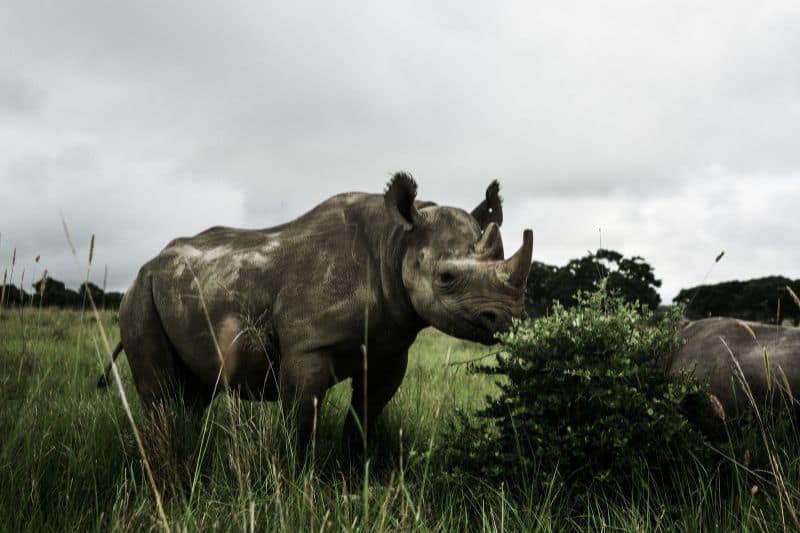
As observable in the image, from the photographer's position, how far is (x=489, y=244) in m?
3.80

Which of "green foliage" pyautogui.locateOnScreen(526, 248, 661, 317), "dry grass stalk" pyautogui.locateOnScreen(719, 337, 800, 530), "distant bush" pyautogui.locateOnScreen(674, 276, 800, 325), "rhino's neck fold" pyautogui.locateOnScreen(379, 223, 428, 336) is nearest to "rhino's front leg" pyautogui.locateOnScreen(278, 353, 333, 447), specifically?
"rhino's neck fold" pyautogui.locateOnScreen(379, 223, 428, 336)

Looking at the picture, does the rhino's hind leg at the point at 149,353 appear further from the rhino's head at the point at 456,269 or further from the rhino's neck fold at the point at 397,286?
the rhino's head at the point at 456,269

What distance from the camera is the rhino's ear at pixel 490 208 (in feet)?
14.8

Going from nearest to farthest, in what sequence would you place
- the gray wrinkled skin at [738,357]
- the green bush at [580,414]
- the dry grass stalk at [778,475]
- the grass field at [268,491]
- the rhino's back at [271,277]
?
the dry grass stalk at [778,475] → the grass field at [268,491] → the green bush at [580,414] → the rhino's back at [271,277] → the gray wrinkled skin at [738,357]

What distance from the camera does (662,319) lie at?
3932mm

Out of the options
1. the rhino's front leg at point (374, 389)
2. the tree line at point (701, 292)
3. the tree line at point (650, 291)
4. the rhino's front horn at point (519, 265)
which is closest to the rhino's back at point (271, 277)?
the rhino's front leg at point (374, 389)

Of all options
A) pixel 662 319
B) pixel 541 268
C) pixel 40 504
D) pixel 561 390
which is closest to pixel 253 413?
pixel 40 504

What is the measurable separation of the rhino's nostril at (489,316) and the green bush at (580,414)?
0.46 ft

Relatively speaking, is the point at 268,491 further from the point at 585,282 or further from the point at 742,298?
the point at 742,298

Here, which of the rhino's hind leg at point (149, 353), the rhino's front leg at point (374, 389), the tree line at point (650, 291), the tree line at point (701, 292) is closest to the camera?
the rhino's front leg at point (374, 389)

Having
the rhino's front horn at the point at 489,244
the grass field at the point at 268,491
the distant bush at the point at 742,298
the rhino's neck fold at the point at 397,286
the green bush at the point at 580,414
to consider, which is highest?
the distant bush at the point at 742,298

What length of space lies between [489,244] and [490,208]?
0.78 m

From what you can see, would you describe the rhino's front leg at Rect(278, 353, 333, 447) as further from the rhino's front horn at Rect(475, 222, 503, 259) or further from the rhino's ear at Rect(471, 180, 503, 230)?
the rhino's ear at Rect(471, 180, 503, 230)

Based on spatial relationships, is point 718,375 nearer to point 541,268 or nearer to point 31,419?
point 31,419
